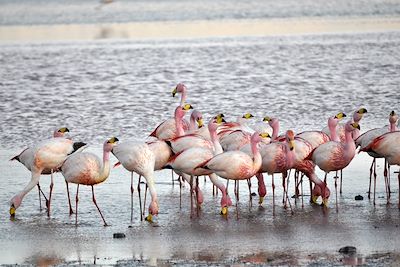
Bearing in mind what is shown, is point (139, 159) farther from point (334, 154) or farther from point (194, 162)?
point (334, 154)

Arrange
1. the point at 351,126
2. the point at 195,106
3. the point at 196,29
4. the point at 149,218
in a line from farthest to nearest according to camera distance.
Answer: the point at 196,29 < the point at 195,106 < the point at 351,126 < the point at 149,218

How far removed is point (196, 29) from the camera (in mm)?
34781

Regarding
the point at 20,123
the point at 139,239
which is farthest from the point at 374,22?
the point at 139,239

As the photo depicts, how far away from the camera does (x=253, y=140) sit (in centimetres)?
1165

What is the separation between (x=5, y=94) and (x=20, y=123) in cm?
410

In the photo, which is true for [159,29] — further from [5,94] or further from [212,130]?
[212,130]

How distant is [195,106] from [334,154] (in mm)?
8410

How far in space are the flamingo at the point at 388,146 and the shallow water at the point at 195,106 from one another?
22.6 inches

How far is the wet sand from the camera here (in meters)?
9.46

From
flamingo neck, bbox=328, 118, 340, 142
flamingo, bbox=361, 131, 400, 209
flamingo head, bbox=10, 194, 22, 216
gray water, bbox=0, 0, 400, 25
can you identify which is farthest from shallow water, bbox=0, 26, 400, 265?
gray water, bbox=0, 0, 400, 25

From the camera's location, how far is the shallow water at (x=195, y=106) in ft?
32.7

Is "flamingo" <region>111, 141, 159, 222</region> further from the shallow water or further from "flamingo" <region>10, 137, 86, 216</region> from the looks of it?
"flamingo" <region>10, 137, 86, 216</region>

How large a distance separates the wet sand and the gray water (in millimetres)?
25718

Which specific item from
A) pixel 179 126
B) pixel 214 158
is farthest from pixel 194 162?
pixel 179 126
